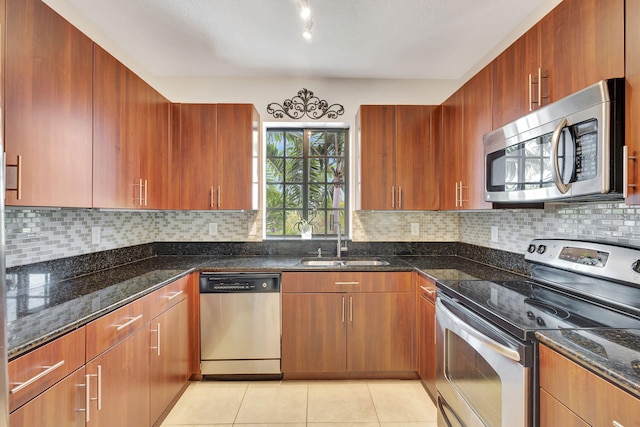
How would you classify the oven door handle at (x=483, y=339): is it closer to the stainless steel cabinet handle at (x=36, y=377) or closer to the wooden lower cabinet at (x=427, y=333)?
the wooden lower cabinet at (x=427, y=333)

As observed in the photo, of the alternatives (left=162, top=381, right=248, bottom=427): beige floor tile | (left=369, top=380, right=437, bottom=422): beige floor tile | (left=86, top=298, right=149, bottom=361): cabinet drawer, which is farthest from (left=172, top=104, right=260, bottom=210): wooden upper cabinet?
(left=369, top=380, right=437, bottom=422): beige floor tile

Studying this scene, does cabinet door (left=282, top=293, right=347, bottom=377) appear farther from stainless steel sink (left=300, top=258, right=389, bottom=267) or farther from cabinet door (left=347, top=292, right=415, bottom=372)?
stainless steel sink (left=300, top=258, right=389, bottom=267)

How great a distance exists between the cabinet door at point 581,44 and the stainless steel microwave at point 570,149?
9cm

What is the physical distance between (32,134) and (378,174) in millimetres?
2078

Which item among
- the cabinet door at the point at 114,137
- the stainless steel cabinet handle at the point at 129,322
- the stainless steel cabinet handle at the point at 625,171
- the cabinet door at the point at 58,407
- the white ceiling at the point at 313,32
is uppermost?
the white ceiling at the point at 313,32

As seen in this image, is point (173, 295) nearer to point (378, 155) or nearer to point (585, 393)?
point (378, 155)

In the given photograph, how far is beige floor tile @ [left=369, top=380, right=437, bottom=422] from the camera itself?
1.94m

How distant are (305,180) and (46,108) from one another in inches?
80.4

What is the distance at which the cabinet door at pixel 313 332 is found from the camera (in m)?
2.27

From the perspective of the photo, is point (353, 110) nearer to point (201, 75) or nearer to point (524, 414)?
point (201, 75)

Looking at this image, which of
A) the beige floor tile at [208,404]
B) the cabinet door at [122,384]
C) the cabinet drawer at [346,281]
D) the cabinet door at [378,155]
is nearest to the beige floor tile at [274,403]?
the beige floor tile at [208,404]

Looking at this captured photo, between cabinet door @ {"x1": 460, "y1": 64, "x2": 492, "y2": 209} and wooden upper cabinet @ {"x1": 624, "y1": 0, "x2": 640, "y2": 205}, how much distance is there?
2.57 ft

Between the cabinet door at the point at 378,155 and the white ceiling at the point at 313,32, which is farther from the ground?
the white ceiling at the point at 313,32

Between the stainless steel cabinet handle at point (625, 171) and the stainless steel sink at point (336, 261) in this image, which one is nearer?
the stainless steel cabinet handle at point (625, 171)
